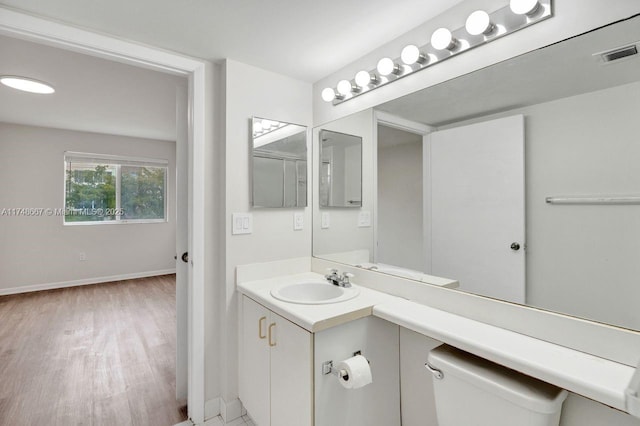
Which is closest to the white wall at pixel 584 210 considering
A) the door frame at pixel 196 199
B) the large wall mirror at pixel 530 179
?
the large wall mirror at pixel 530 179

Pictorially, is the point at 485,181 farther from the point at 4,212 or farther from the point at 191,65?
the point at 4,212

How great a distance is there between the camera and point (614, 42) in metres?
0.96

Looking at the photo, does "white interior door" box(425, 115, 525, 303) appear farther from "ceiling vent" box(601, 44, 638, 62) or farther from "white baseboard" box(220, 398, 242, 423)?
"white baseboard" box(220, 398, 242, 423)

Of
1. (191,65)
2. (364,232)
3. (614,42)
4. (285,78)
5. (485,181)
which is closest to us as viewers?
(614,42)

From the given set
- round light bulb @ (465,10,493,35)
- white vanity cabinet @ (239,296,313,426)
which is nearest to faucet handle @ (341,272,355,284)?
white vanity cabinet @ (239,296,313,426)

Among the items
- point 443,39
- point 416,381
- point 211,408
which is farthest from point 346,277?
point 443,39

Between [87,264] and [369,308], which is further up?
[369,308]

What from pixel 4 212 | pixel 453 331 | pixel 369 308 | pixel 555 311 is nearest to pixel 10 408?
pixel 369 308

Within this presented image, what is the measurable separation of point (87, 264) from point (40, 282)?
56 cm

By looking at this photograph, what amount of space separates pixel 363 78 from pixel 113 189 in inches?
185

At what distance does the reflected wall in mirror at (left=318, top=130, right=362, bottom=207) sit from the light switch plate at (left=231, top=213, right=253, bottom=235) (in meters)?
0.54

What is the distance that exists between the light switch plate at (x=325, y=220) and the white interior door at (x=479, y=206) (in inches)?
29.7

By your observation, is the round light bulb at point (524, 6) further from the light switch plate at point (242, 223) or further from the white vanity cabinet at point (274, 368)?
the light switch plate at point (242, 223)

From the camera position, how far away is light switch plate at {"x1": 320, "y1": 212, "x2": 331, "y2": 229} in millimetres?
2096
